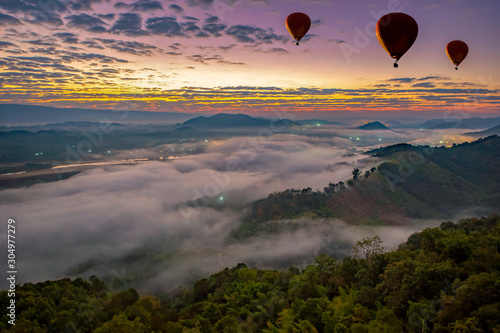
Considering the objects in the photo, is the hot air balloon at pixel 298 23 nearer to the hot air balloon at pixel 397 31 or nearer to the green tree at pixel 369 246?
the hot air balloon at pixel 397 31

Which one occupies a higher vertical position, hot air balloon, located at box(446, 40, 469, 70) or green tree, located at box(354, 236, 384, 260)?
hot air balloon, located at box(446, 40, 469, 70)

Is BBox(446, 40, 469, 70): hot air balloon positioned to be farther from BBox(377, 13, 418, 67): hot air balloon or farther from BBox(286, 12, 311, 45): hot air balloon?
BBox(286, 12, 311, 45): hot air balloon

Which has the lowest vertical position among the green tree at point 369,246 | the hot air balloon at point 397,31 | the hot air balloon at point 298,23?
the green tree at point 369,246

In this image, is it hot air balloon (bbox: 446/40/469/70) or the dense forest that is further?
hot air balloon (bbox: 446/40/469/70)

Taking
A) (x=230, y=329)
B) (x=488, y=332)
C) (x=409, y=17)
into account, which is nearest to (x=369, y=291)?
(x=488, y=332)

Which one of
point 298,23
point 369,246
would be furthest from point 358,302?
point 298,23

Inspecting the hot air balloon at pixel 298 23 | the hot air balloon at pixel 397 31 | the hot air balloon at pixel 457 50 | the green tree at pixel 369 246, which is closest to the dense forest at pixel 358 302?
the green tree at pixel 369 246

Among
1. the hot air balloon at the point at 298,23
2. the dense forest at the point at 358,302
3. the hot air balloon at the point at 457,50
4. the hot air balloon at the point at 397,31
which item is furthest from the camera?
the hot air balloon at the point at 457,50

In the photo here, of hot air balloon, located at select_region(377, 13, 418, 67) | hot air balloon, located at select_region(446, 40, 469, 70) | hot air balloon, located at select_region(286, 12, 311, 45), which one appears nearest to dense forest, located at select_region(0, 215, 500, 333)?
hot air balloon, located at select_region(377, 13, 418, 67)
